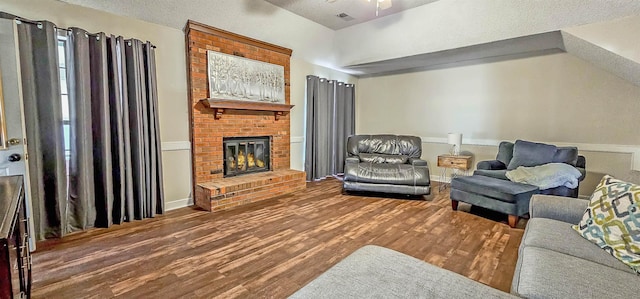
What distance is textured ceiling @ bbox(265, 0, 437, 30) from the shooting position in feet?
13.1

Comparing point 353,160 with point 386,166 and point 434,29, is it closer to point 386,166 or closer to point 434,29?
point 386,166

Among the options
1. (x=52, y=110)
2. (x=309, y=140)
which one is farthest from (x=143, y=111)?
(x=309, y=140)

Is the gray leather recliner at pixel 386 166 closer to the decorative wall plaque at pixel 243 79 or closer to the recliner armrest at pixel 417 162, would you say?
the recliner armrest at pixel 417 162

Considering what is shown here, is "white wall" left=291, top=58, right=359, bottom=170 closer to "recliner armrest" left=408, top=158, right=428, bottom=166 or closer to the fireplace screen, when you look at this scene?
the fireplace screen

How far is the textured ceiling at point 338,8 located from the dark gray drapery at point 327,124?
105cm

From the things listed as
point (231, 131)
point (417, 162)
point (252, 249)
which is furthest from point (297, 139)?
point (252, 249)

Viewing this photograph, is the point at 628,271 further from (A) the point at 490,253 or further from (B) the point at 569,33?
(B) the point at 569,33

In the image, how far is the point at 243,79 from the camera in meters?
4.12

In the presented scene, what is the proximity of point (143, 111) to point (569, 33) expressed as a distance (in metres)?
4.75

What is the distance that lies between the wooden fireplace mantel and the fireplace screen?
0.43 m

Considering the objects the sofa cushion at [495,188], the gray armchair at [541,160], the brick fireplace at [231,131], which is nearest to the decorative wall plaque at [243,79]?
the brick fireplace at [231,131]

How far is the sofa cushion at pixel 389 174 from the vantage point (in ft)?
13.2

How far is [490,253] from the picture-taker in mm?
2465

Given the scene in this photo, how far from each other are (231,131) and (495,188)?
11.1 feet
